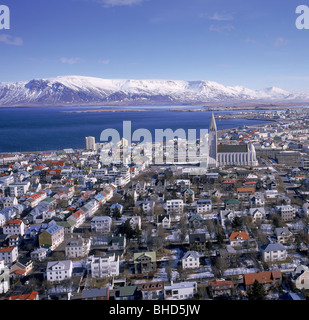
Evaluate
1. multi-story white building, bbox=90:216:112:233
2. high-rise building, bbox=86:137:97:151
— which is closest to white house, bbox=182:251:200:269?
multi-story white building, bbox=90:216:112:233

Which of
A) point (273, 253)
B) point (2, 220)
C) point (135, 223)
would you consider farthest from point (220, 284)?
point (2, 220)

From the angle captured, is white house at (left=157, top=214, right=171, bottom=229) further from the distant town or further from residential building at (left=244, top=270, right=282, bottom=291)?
residential building at (left=244, top=270, right=282, bottom=291)

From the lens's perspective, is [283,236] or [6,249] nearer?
[6,249]

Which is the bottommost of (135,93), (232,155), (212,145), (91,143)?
(232,155)

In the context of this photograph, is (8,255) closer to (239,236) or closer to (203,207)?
(239,236)

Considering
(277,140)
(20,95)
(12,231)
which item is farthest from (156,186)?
(20,95)

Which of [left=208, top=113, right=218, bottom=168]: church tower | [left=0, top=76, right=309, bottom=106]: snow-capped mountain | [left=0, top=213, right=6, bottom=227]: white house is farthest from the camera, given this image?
[left=0, top=76, right=309, bottom=106]: snow-capped mountain

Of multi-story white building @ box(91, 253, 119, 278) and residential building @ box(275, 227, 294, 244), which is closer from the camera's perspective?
multi-story white building @ box(91, 253, 119, 278)
